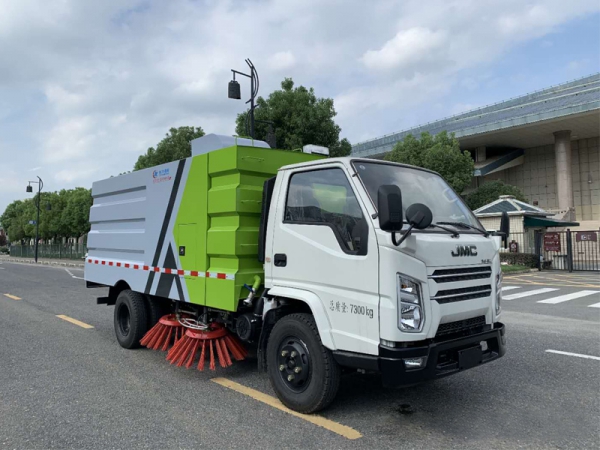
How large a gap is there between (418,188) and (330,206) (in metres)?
0.93

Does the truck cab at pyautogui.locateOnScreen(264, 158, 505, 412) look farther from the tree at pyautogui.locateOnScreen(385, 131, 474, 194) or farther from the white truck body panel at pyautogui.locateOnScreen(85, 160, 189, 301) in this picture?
the tree at pyautogui.locateOnScreen(385, 131, 474, 194)

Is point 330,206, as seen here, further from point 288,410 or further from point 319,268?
point 288,410

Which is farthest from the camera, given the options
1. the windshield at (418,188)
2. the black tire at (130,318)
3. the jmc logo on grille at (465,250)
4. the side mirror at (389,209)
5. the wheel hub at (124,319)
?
the wheel hub at (124,319)

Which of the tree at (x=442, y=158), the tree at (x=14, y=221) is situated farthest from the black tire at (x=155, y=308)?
A: the tree at (x=14, y=221)

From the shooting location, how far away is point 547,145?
45312mm

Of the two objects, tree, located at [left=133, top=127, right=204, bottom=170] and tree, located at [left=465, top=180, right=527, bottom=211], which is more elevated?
tree, located at [left=133, top=127, right=204, bottom=170]

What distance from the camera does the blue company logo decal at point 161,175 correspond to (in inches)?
229

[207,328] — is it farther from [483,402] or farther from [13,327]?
[13,327]

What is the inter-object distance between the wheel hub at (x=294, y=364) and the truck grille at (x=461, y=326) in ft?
3.81

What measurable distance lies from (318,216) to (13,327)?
7.14 metres

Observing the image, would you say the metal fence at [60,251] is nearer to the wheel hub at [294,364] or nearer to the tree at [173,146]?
the tree at [173,146]

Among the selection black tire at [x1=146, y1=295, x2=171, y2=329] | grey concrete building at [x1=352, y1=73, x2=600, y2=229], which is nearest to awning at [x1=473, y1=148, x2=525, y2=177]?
grey concrete building at [x1=352, y1=73, x2=600, y2=229]

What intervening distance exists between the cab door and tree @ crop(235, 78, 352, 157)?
1567cm

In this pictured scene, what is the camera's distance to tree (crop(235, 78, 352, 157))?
20000 mm
